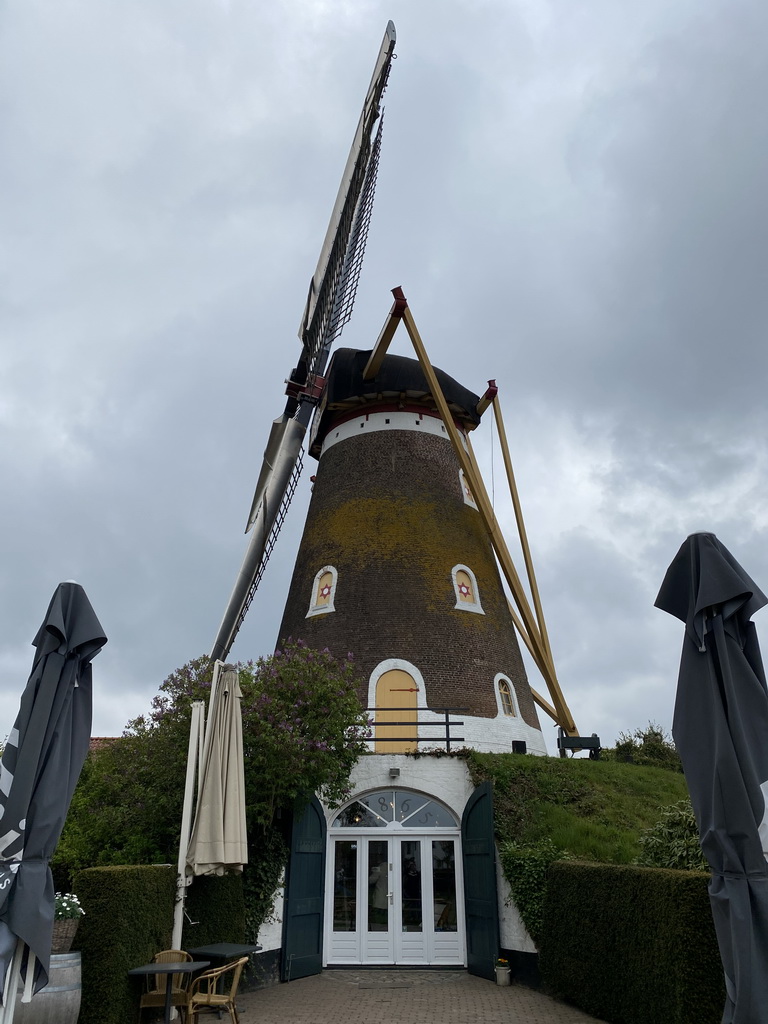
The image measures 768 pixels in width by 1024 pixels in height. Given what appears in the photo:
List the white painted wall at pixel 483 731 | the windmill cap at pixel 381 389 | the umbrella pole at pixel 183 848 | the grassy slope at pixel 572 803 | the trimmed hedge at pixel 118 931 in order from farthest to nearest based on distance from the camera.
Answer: the windmill cap at pixel 381 389 → the white painted wall at pixel 483 731 → the grassy slope at pixel 572 803 → the umbrella pole at pixel 183 848 → the trimmed hedge at pixel 118 931

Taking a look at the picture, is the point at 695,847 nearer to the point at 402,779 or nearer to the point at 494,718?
the point at 402,779

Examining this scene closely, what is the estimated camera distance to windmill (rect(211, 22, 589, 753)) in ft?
54.5

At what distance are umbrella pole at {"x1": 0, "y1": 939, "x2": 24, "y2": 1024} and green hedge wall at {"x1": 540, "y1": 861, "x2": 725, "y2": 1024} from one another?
15.5 ft

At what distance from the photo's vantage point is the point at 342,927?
36.7 ft

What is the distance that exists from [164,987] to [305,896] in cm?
403

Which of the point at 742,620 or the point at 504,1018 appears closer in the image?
the point at 742,620

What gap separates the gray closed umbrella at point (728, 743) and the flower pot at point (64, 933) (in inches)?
201

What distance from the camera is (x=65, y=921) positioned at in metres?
6.31

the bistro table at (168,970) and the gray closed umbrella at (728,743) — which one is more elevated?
the gray closed umbrella at (728,743)

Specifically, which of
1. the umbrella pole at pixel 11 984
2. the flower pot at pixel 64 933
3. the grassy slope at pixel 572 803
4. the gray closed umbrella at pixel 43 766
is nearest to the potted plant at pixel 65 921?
the flower pot at pixel 64 933

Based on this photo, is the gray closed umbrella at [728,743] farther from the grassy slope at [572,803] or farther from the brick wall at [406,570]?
the brick wall at [406,570]

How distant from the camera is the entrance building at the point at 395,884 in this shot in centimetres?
1105

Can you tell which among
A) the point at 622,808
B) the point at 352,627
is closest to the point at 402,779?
the point at 622,808

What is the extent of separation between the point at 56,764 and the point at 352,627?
11.2m
